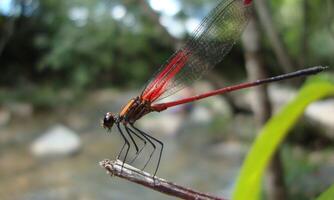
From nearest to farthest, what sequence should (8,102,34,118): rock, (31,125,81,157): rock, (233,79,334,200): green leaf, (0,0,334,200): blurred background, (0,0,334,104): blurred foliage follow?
(233,79,334,200): green leaf → (0,0,334,200): blurred background → (31,125,81,157): rock → (8,102,34,118): rock → (0,0,334,104): blurred foliage

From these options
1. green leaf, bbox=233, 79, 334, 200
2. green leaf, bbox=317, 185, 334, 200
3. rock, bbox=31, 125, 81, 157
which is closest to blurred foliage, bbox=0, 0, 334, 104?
rock, bbox=31, 125, 81, 157

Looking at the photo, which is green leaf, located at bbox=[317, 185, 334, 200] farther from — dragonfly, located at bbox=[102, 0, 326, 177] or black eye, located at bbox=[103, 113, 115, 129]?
black eye, located at bbox=[103, 113, 115, 129]

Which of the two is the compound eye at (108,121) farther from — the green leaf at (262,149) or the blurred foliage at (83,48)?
the blurred foliage at (83,48)

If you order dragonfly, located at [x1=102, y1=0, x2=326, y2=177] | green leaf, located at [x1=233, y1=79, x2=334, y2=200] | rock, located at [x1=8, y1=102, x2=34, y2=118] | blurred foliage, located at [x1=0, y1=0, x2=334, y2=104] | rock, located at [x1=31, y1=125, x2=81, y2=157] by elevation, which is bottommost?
green leaf, located at [x1=233, y1=79, x2=334, y2=200]

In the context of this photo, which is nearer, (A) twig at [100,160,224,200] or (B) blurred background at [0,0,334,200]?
(A) twig at [100,160,224,200]

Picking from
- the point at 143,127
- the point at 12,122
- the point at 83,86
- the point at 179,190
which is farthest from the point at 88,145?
the point at 179,190

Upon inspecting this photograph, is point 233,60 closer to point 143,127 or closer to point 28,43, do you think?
point 143,127
